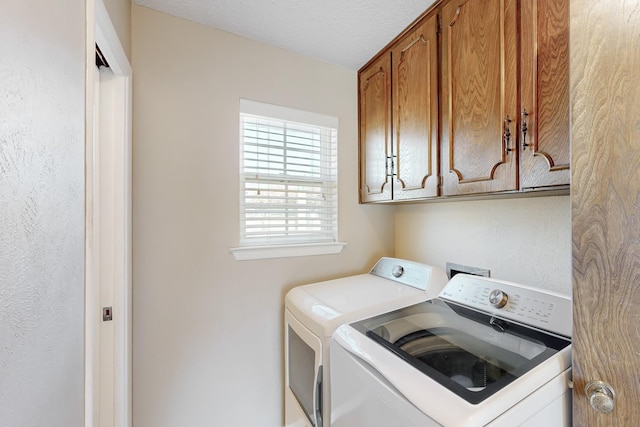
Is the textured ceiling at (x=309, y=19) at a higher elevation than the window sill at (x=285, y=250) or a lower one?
higher

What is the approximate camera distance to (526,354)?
835 millimetres

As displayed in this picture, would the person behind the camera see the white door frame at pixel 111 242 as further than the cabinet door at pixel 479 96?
Yes

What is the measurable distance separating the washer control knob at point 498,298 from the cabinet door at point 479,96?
0.44 m

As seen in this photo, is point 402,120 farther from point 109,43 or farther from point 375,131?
point 109,43

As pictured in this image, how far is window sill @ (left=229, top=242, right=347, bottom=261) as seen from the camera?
1538 millimetres

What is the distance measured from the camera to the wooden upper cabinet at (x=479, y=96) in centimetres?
102

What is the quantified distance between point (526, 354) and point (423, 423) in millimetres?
448

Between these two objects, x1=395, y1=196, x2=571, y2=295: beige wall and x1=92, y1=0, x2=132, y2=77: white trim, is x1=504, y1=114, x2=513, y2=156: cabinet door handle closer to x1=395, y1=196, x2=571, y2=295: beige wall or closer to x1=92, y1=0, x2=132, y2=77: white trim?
x1=395, y1=196, x2=571, y2=295: beige wall

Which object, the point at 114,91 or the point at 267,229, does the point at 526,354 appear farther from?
the point at 114,91

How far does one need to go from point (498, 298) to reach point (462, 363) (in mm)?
413

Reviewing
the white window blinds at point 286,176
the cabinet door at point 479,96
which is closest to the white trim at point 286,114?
the white window blinds at point 286,176

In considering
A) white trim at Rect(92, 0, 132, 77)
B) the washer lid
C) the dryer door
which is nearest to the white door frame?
white trim at Rect(92, 0, 132, 77)

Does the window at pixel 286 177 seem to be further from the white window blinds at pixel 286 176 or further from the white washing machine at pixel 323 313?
the white washing machine at pixel 323 313

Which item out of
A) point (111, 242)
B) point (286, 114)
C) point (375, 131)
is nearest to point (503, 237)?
point (375, 131)
